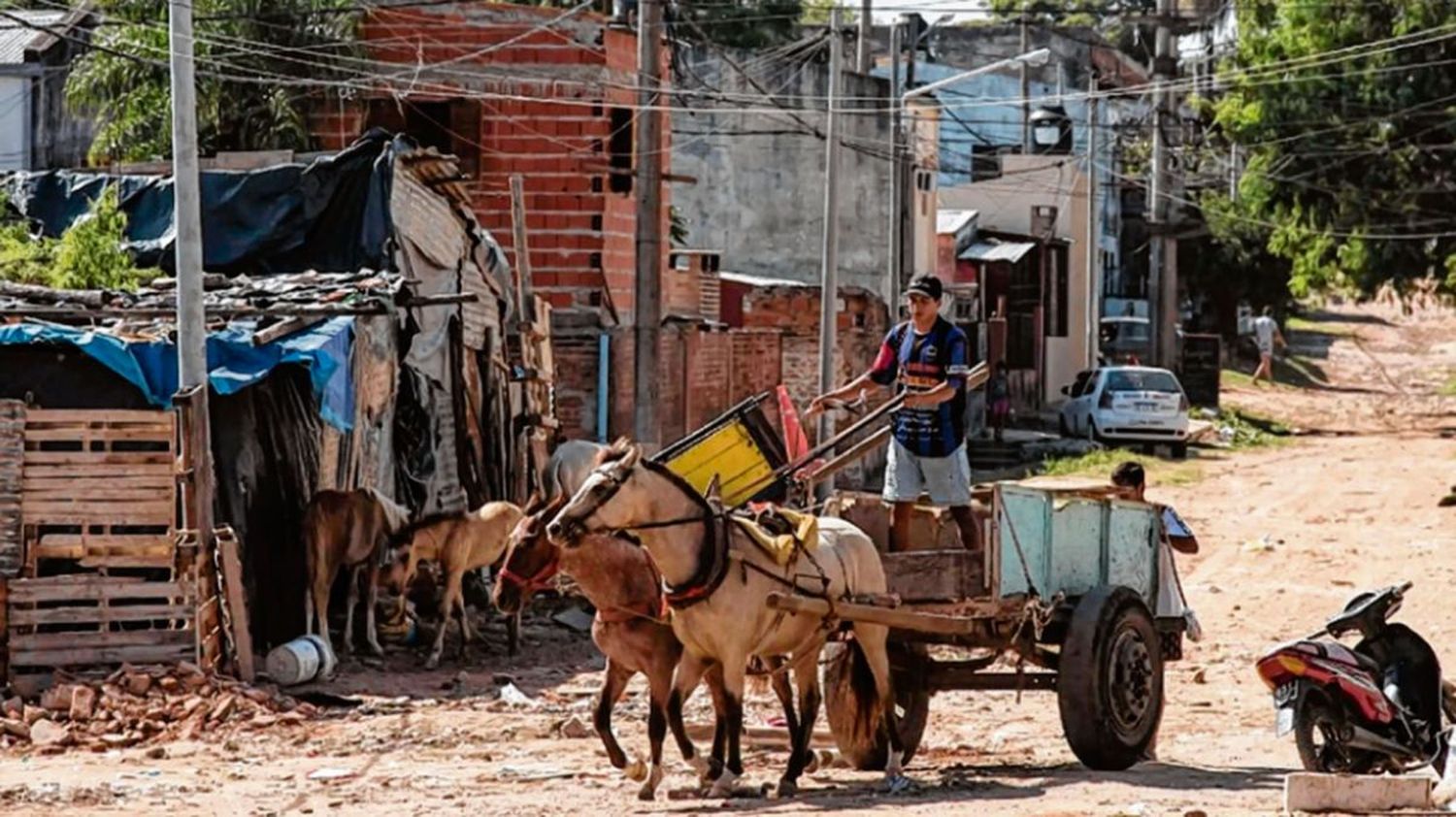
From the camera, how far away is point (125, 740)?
1512 cm

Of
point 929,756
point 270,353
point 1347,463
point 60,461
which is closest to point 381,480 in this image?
point 270,353

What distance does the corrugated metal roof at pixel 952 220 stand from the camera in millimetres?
50875

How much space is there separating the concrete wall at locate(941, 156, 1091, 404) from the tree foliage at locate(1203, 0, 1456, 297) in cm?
865

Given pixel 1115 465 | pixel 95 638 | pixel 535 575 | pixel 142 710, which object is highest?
pixel 535 575

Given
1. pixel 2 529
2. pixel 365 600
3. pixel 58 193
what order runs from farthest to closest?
pixel 58 193 → pixel 365 600 → pixel 2 529

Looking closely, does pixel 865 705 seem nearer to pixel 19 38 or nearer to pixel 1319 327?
pixel 19 38

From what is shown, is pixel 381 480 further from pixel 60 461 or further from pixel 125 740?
pixel 125 740

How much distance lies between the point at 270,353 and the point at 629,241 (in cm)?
1463

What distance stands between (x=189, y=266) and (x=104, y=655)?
8.76ft

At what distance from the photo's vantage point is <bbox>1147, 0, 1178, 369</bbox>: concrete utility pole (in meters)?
49.9

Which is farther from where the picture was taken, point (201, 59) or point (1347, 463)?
point (1347, 463)

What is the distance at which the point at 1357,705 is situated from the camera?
12.4 m

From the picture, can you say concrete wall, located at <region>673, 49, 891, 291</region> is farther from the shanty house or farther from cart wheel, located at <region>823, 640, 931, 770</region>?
cart wheel, located at <region>823, 640, 931, 770</region>

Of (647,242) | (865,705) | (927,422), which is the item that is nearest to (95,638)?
(865,705)
